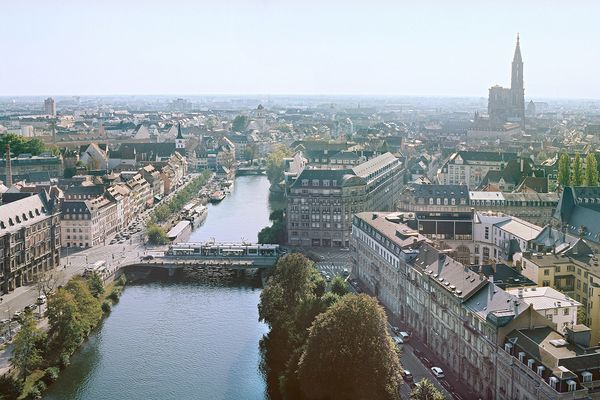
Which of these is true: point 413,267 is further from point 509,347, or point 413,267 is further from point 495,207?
point 495,207

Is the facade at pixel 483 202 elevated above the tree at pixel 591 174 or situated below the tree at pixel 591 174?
below

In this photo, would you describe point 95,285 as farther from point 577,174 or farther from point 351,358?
point 577,174

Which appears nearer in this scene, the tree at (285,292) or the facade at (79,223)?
the tree at (285,292)

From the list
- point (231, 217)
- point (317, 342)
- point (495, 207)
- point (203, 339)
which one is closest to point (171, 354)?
point (203, 339)

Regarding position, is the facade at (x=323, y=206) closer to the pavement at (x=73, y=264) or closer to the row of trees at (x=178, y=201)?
the pavement at (x=73, y=264)

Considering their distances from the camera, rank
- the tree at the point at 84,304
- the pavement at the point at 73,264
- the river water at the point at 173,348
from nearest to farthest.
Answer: the river water at the point at 173,348
the pavement at the point at 73,264
the tree at the point at 84,304

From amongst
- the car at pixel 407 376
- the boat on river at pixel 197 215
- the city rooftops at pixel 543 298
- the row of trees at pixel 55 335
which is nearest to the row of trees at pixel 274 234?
the boat on river at pixel 197 215
